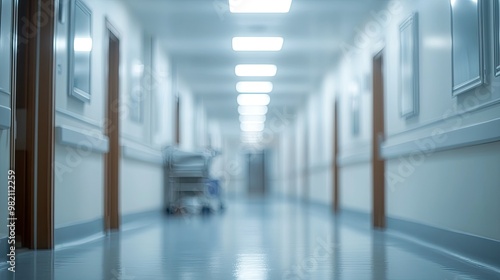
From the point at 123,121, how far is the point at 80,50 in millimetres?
1961

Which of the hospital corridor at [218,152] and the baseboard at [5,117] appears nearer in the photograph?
the baseboard at [5,117]

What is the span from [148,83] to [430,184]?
5.12 metres

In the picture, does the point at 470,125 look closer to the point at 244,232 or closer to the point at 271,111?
the point at 244,232

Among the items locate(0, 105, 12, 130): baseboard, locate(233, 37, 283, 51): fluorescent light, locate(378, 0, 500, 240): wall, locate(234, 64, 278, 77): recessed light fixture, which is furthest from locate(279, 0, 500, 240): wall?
locate(0, 105, 12, 130): baseboard

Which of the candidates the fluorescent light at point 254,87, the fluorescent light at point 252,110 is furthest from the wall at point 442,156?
the fluorescent light at point 252,110

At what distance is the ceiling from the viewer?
24.1 feet

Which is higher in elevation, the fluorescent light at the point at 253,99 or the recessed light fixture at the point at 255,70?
the recessed light fixture at the point at 255,70

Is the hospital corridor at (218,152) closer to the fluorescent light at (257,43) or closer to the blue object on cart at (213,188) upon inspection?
the fluorescent light at (257,43)

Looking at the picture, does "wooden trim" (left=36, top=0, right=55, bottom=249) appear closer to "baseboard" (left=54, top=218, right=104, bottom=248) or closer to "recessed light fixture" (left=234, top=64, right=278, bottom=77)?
"baseboard" (left=54, top=218, right=104, bottom=248)

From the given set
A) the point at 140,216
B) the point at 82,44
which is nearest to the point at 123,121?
the point at 140,216

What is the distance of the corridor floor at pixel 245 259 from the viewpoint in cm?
333

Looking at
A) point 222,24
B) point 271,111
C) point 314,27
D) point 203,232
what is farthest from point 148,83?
point 271,111

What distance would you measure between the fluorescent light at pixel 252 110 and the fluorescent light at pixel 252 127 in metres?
3.12

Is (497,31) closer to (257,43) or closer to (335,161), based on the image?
(257,43)
